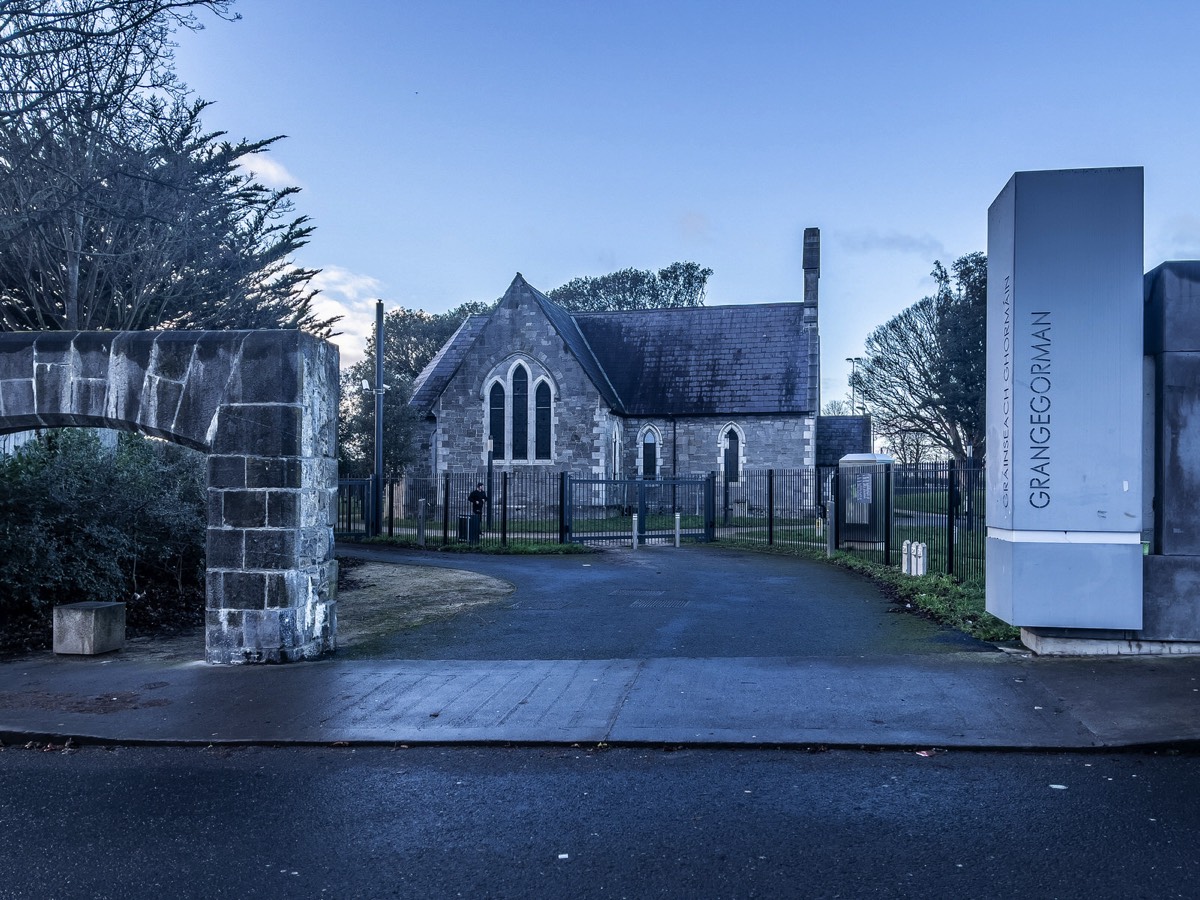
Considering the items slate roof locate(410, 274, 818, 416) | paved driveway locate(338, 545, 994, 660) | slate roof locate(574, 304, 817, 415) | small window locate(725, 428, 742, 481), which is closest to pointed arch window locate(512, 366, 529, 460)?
slate roof locate(410, 274, 818, 416)

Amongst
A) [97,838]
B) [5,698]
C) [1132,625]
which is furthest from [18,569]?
[1132,625]

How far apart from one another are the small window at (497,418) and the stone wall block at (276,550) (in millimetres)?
27806

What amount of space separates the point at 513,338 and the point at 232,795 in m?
31.3

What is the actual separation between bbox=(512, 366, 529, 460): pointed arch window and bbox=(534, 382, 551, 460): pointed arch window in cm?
35

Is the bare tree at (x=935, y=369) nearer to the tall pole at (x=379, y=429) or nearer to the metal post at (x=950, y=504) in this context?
the tall pole at (x=379, y=429)

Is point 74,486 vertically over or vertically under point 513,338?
under

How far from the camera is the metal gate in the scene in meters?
A: 25.6

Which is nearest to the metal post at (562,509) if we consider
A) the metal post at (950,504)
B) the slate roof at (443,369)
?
the metal post at (950,504)

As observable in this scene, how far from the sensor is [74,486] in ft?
37.7

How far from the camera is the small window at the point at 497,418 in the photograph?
36.4 metres

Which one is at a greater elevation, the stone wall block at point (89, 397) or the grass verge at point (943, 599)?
the stone wall block at point (89, 397)

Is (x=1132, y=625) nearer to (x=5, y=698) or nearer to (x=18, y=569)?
(x=5, y=698)

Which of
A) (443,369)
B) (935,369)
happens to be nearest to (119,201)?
(443,369)

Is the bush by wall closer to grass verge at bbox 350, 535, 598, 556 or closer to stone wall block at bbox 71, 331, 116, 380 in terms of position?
stone wall block at bbox 71, 331, 116, 380
